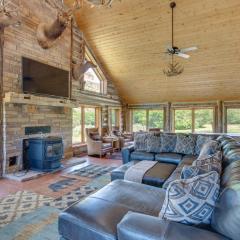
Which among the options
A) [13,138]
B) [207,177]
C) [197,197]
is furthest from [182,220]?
[13,138]

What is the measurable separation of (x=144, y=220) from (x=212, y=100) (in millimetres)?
8013

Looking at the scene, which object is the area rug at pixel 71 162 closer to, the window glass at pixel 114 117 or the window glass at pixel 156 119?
the window glass at pixel 114 117

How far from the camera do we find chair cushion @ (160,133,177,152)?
4.73 metres

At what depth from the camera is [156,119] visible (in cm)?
972

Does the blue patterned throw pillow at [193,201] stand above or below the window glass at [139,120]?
below

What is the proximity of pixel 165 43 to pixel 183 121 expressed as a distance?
4032 millimetres

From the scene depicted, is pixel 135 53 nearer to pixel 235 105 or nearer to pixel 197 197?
Result: pixel 235 105

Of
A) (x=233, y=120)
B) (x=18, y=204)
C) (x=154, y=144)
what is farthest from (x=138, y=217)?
(x=233, y=120)

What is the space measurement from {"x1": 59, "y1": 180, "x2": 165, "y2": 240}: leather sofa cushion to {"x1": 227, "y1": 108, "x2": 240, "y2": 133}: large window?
7.20 metres

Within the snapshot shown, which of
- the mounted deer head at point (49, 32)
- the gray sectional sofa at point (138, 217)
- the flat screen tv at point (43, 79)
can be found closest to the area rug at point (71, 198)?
the gray sectional sofa at point (138, 217)

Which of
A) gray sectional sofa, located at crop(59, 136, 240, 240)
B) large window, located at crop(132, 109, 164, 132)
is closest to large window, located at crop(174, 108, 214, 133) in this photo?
large window, located at crop(132, 109, 164, 132)

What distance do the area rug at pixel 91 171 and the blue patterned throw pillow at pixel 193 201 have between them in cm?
335

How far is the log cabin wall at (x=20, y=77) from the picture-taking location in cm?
450

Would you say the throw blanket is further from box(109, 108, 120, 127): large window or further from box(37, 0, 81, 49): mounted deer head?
box(109, 108, 120, 127): large window
